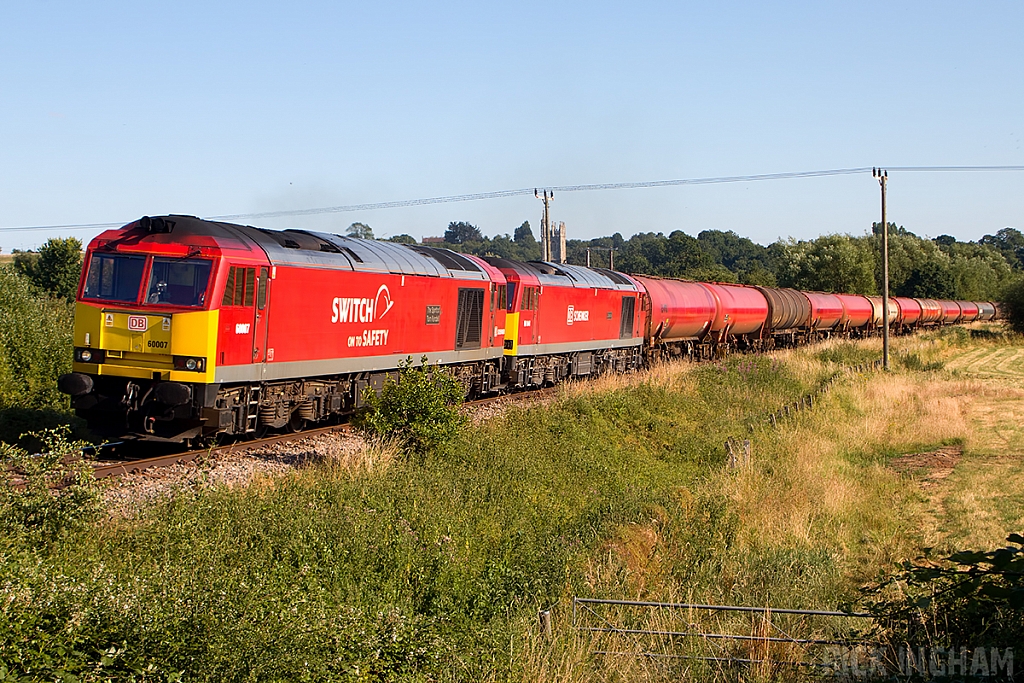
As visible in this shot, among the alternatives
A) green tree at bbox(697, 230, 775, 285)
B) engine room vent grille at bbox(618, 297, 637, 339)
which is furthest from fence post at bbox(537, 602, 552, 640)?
green tree at bbox(697, 230, 775, 285)

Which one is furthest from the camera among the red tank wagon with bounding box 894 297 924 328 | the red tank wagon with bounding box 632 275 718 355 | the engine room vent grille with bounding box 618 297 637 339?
the red tank wagon with bounding box 894 297 924 328

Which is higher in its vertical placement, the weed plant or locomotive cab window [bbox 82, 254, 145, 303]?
locomotive cab window [bbox 82, 254, 145, 303]

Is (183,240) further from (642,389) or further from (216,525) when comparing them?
(642,389)

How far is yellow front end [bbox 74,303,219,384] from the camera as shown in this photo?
536 inches

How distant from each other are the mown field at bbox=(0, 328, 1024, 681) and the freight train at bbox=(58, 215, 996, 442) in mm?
2555

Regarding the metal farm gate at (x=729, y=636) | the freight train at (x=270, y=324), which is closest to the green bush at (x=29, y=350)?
the freight train at (x=270, y=324)

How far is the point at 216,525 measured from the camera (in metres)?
9.73

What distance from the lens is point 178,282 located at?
45.6 feet

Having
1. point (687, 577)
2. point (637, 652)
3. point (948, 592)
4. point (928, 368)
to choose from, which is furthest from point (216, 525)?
point (928, 368)

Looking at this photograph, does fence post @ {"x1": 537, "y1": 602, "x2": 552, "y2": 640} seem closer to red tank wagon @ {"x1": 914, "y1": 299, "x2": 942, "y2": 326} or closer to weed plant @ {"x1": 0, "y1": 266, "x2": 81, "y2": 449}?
weed plant @ {"x1": 0, "y1": 266, "x2": 81, "y2": 449}

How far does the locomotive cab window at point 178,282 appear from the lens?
1374cm

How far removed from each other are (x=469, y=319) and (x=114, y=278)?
8.82 meters

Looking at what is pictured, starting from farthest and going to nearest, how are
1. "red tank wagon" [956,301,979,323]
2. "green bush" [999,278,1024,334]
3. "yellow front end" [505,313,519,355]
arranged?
1. "red tank wagon" [956,301,979,323]
2. "green bush" [999,278,1024,334]
3. "yellow front end" [505,313,519,355]

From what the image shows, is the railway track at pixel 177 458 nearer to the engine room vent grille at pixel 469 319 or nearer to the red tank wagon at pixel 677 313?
the engine room vent grille at pixel 469 319
